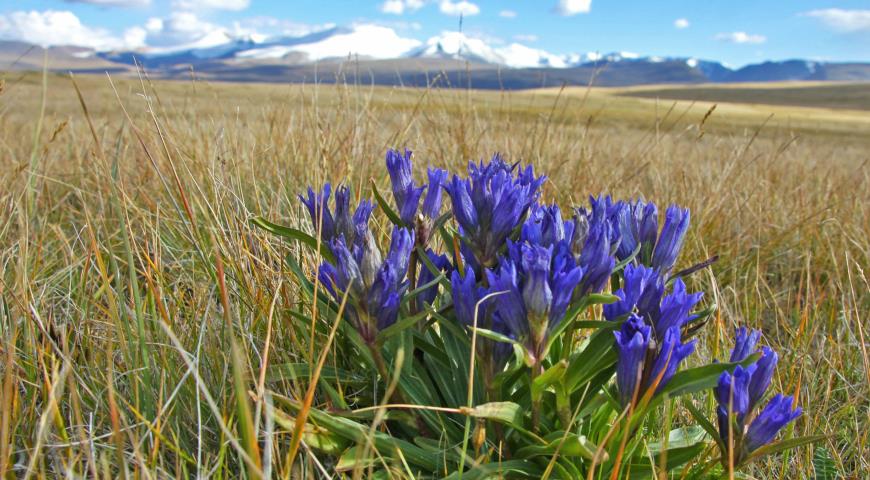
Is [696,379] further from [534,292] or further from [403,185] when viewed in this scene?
[403,185]

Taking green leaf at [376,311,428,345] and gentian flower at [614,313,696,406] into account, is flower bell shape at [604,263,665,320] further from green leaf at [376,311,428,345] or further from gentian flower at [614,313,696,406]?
green leaf at [376,311,428,345]

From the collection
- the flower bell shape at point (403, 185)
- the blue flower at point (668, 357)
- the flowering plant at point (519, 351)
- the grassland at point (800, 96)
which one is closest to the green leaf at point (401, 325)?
the flowering plant at point (519, 351)

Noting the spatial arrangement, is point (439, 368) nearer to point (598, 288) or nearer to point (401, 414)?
point (401, 414)

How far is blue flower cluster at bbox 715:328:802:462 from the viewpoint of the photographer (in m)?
1.29

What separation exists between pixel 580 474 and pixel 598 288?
1.42ft

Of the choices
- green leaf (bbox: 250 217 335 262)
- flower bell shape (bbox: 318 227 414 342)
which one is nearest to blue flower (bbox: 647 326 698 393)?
flower bell shape (bbox: 318 227 414 342)

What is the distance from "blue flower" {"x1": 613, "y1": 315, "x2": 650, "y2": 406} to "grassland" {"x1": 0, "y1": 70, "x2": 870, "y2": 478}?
1.64 ft

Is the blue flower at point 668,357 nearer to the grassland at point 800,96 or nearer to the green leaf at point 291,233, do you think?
the green leaf at point 291,233

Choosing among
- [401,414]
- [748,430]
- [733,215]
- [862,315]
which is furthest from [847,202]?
[401,414]

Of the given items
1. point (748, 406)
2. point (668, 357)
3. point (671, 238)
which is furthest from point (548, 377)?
point (671, 238)

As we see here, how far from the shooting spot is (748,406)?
53.0 inches

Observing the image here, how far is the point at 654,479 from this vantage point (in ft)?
4.55

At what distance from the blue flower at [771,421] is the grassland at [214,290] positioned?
198 millimetres

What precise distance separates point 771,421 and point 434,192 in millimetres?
949
